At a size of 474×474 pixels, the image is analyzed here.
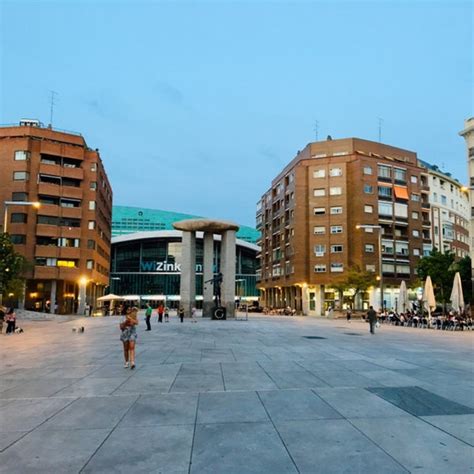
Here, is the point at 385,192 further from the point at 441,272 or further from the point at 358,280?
the point at 441,272

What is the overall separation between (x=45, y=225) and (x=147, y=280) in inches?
2005

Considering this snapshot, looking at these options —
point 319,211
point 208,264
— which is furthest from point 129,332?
point 319,211

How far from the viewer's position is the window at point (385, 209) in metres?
68.4

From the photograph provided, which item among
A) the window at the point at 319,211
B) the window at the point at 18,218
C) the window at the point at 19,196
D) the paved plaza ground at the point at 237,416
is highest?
the window at the point at 319,211

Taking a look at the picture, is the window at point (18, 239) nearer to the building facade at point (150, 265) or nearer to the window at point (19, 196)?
the window at point (19, 196)

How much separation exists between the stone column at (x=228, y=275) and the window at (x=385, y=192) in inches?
1330

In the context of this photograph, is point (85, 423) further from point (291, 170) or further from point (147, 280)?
point (147, 280)

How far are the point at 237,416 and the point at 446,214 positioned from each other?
88.4 meters

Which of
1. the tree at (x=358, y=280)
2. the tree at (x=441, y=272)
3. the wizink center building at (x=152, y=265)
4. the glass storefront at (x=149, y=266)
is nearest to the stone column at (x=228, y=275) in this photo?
the tree at (x=358, y=280)

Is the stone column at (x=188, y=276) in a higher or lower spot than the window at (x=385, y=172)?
lower

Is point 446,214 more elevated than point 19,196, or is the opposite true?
point 446,214

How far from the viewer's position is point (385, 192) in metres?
69.3

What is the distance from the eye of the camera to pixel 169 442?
5.80m

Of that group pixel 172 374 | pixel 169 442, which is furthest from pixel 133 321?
pixel 169 442
